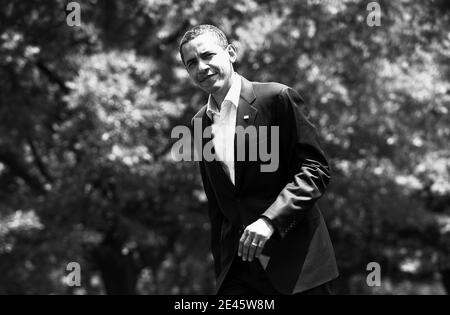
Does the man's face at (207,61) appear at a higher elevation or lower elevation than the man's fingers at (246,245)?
higher

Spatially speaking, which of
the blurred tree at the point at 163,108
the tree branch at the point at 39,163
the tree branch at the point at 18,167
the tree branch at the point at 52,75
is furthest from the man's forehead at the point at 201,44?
the tree branch at the point at 18,167

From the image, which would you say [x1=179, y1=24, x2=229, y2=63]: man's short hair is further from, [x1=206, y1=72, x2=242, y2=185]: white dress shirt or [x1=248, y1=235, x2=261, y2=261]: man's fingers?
[x1=248, y1=235, x2=261, y2=261]: man's fingers

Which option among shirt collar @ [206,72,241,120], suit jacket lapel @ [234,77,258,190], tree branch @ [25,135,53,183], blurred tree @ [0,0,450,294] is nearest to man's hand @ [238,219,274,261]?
suit jacket lapel @ [234,77,258,190]

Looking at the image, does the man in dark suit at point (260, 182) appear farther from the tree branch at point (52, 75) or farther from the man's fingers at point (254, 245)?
the tree branch at point (52, 75)

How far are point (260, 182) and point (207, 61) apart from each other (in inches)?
22.1

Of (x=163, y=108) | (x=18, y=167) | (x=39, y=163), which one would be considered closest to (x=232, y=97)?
(x=163, y=108)

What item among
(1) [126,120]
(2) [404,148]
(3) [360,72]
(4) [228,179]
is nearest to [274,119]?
(4) [228,179]

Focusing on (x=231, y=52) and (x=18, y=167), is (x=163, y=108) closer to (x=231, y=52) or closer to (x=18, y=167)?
(x=18, y=167)

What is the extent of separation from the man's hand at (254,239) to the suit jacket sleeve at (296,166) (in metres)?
0.05

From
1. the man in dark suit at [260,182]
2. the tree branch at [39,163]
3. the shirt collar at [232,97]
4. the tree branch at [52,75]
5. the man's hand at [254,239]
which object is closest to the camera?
the man's hand at [254,239]

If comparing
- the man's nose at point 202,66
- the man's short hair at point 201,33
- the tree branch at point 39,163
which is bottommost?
the man's nose at point 202,66

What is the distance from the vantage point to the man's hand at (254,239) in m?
3.17

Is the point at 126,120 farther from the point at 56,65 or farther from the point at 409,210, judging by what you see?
the point at 409,210

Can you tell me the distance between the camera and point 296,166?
133 inches
